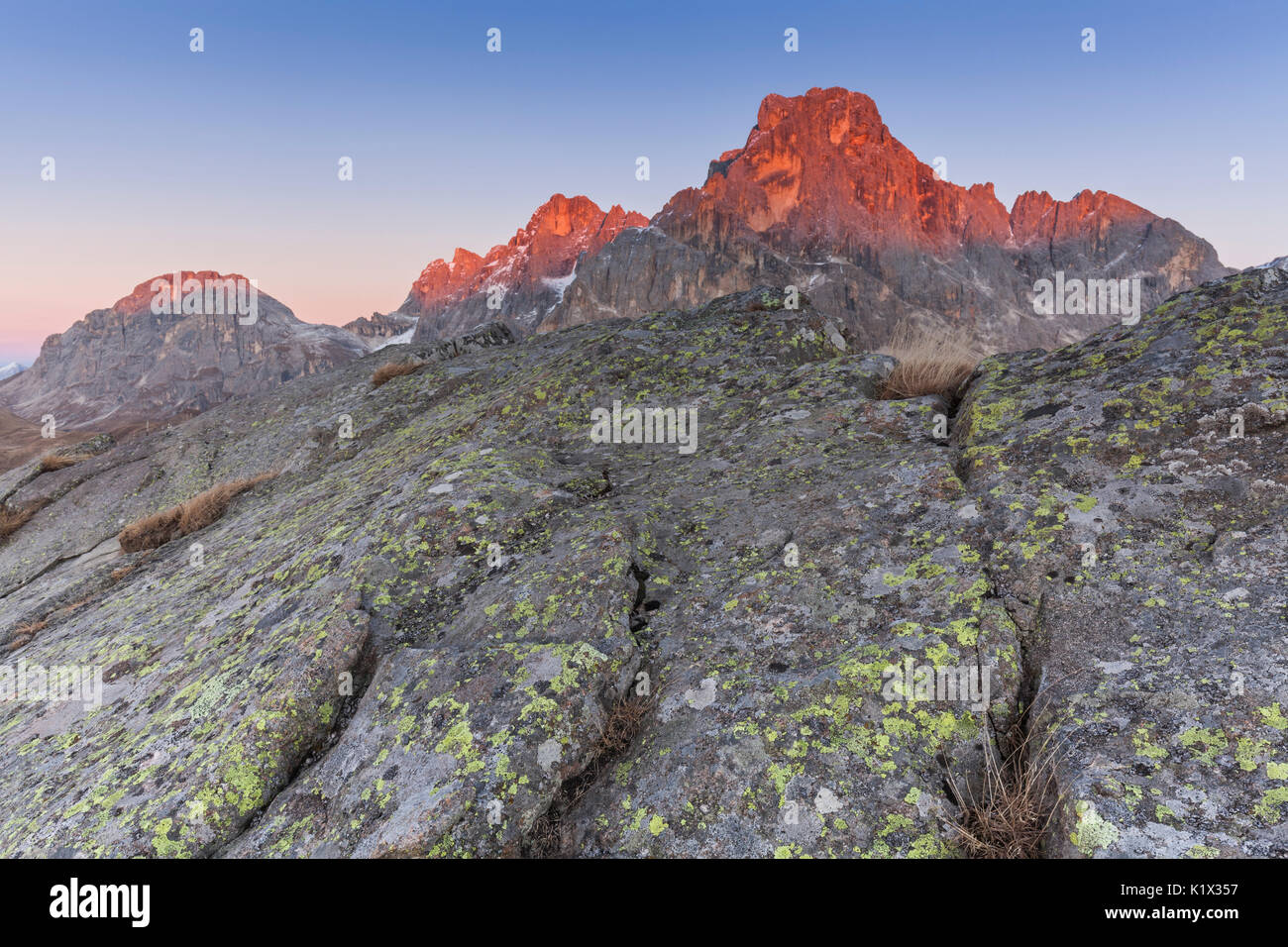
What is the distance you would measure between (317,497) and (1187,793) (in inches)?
408

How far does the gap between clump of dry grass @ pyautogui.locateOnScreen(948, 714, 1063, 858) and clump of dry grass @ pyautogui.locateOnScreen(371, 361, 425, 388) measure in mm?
14295

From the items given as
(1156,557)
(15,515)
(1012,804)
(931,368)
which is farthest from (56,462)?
(1156,557)

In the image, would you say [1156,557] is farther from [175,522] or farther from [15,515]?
[15,515]

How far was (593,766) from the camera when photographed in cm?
405

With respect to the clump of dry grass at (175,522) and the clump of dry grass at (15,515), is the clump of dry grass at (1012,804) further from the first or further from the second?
the clump of dry grass at (15,515)

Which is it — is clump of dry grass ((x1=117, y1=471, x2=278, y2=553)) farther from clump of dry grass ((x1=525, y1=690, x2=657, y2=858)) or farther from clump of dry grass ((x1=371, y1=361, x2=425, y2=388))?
clump of dry grass ((x1=525, y1=690, x2=657, y2=858))

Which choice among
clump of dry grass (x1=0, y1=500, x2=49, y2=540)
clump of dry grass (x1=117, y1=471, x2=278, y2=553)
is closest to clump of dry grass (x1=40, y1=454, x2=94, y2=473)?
clump of dry grass (x1=0, y1=500, x2=49, y2=540)

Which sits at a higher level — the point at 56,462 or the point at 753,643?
the point at 56,462

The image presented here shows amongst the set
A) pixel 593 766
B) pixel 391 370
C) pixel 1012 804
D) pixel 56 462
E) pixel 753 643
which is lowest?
pixel 593 766

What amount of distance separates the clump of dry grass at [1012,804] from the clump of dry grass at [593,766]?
2022mm

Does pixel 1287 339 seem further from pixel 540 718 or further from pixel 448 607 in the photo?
pixel 448 607

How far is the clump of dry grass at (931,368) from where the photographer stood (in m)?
8.41

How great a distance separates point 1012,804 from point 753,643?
1926 millimetres

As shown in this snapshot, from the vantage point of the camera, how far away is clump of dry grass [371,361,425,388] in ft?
47.3
